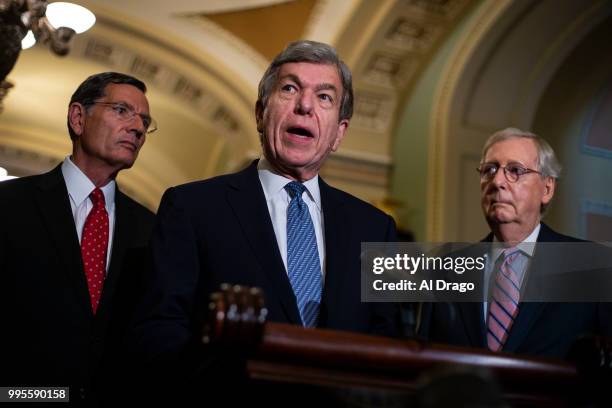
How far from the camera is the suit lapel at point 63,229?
89.3 inches

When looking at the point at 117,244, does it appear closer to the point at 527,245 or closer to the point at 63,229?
the point at 63,229

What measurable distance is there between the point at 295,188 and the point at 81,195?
0.90 m

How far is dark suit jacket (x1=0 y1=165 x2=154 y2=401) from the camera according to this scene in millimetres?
2168

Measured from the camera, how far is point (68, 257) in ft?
7.57

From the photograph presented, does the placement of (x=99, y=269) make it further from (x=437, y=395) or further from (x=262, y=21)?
(x=262, y=21)

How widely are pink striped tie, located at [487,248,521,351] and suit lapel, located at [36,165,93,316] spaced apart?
3.62ft

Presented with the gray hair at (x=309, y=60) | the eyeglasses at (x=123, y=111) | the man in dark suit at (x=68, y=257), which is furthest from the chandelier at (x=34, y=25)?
the gray hair at (x=309, y=60)

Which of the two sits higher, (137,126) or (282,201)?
(137,126)

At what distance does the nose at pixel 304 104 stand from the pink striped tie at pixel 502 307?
2.73 ft

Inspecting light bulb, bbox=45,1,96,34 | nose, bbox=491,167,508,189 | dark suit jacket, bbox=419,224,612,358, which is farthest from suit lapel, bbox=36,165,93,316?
light bulb, bbox=45,1,96,34

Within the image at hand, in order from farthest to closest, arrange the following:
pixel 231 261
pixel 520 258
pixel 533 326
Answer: pixel 520 258, pixel 533 326, pixel 231 261

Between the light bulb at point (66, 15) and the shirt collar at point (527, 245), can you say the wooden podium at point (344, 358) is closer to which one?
the shirt collar at point (527, 245)

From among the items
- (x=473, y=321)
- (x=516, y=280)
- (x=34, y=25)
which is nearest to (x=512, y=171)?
(x=516, y=280)

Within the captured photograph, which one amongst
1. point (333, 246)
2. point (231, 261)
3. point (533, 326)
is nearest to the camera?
point (231, 261)
